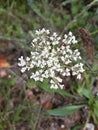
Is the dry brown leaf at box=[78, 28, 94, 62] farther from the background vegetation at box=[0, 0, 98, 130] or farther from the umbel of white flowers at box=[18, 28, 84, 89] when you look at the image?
the background vegetation at box=[0, 0, 98, 130]

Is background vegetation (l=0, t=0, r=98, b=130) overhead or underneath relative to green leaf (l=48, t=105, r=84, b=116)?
overhead

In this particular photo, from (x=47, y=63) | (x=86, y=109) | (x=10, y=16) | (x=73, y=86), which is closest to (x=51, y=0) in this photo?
(x=10, y=16)

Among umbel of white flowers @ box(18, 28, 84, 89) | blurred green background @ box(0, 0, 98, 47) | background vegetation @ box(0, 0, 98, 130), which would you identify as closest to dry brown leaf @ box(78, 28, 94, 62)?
umbel of white flowers @ box(18, 28, 84, 89)

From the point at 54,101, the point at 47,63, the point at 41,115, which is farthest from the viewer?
the point at 54,101

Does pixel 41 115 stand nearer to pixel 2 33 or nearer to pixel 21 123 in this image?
pixel 21 123

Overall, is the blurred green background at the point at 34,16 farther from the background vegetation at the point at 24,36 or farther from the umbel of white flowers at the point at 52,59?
the umbel of white flowers at the point at 52,59

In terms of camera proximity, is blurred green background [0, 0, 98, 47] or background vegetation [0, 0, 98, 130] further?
blurred green background [0, 0, 98, 47]

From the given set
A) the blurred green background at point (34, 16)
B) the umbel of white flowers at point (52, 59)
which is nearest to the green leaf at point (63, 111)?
the umbel of white flowers at point (52, 59)

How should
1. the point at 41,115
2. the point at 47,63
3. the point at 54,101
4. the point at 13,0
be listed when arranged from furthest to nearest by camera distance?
the point at 13,0
the point at 54,101
the point at 41,115
the point at 47,63
